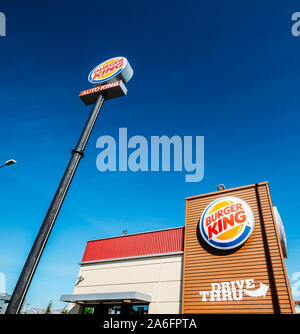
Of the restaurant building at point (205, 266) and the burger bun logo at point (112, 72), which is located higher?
the burger bun logo at point (112, 72)

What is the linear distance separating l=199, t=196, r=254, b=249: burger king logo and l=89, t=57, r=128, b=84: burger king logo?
35.3 feet

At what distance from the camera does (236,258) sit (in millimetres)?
13250

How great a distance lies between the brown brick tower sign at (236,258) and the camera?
1172 centimetres

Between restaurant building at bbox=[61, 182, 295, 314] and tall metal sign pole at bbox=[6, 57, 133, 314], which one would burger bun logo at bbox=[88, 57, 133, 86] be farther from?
restaurant building at bbox=[61, 182, 295, 314]

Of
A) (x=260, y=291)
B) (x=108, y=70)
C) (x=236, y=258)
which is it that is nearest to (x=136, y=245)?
(x=236, y=258)

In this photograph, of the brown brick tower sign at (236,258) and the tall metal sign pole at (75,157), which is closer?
the tall metal sign pole at (75,157)

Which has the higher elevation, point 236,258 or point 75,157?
point 236,258

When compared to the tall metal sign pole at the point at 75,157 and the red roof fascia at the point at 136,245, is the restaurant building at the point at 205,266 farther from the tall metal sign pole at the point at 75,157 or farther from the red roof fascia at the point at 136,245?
the tall metal sign pole at the point at 75,157

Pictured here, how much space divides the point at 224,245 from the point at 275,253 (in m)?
2.66

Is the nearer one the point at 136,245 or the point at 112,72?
the point at 112,72

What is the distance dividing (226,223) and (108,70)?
10942 millimetres

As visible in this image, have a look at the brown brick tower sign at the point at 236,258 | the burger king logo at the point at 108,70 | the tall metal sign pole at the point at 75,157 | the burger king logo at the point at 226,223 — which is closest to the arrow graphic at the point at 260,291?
the brown brick tower sign at the point at 236,258

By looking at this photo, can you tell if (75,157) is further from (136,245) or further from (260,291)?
(136,245)
